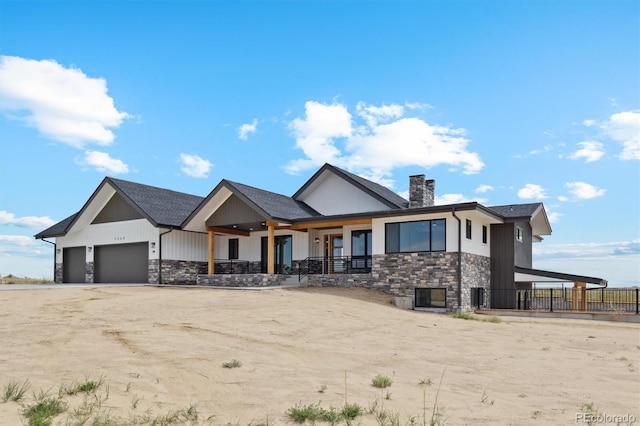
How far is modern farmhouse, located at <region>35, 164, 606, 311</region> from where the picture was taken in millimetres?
20000

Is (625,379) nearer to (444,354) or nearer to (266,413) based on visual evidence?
(444,354)

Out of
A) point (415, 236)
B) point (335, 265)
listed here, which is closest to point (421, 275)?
point (415, 236)

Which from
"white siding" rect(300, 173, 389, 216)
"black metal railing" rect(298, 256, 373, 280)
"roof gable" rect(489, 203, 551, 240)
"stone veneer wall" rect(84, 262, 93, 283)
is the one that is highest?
"white siding" rect(300, 173, 389, 216)

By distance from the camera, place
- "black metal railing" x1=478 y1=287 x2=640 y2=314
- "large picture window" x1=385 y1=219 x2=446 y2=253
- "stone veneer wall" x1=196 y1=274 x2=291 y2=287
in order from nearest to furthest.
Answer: "large picture window" x1=385 y1=219 x2=446 y2=253 → "black metal railing" x1=478 y1=287 x2=640 y2=314 → "stone veneer wall" x1=196 y1=274 x2=291 y2=287

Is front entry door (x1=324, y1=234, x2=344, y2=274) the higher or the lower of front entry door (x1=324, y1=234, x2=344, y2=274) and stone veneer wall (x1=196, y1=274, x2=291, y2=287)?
the higher

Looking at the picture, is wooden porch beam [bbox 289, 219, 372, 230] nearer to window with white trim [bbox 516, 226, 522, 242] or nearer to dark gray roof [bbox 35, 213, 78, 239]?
window with white trim [bbox 516, 226, 522, 242]

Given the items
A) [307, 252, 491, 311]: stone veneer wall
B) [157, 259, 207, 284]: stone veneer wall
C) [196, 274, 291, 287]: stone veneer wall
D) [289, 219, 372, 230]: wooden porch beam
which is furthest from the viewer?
[157, 259, 207, 284]: stone veneer wall

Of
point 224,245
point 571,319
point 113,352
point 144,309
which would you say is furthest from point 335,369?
point 224,245

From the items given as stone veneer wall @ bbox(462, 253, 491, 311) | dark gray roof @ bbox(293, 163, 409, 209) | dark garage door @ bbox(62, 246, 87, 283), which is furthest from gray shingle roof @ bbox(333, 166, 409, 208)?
dark garage door @ bbox(62, 246, 87, 283)

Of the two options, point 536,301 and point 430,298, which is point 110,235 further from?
point 536,301

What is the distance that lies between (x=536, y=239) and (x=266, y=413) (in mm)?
26632

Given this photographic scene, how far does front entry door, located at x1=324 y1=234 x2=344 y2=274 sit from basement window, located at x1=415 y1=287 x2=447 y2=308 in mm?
4468

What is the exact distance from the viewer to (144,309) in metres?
14.1

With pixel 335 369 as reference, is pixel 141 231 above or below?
above
